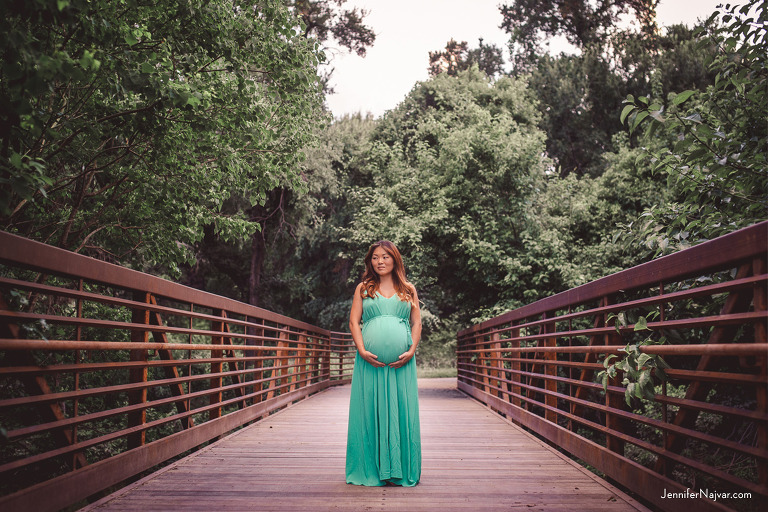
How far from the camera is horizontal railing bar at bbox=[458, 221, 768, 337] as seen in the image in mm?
2285

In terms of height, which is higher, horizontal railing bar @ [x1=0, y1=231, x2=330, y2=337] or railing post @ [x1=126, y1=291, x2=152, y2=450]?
horizontal railing bar @ [x1=0, y1=231, x2=330, y2=337]

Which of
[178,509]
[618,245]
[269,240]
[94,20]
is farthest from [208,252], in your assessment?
[178,509]

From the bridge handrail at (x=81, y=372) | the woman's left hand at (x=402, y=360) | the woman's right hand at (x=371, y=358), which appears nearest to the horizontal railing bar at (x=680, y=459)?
the woman's left hand at (x=402, y=360)

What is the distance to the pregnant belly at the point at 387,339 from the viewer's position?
3.97m

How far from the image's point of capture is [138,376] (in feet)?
12.6

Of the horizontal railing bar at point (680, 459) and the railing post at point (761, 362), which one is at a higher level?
the railing post at point (761, 362)

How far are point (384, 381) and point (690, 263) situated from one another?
206 centimetres

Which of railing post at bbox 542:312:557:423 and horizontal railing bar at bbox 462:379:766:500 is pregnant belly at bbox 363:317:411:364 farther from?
railing post at bbox 542:312:557:423

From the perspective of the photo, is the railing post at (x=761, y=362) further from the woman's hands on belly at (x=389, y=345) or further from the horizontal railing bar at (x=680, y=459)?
the woman's hands on belly at (x=389, y=345)

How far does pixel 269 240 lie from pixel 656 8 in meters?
15.7

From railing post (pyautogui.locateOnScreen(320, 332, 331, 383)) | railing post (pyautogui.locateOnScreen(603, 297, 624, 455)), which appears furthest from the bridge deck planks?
railing post (pyautogui.locateOnScreen(320, 332, 331, 383))

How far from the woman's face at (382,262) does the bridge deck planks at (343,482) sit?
56.3 inches

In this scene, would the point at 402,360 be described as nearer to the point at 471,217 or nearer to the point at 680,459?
the point at 680,459

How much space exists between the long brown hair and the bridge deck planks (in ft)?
4.14
